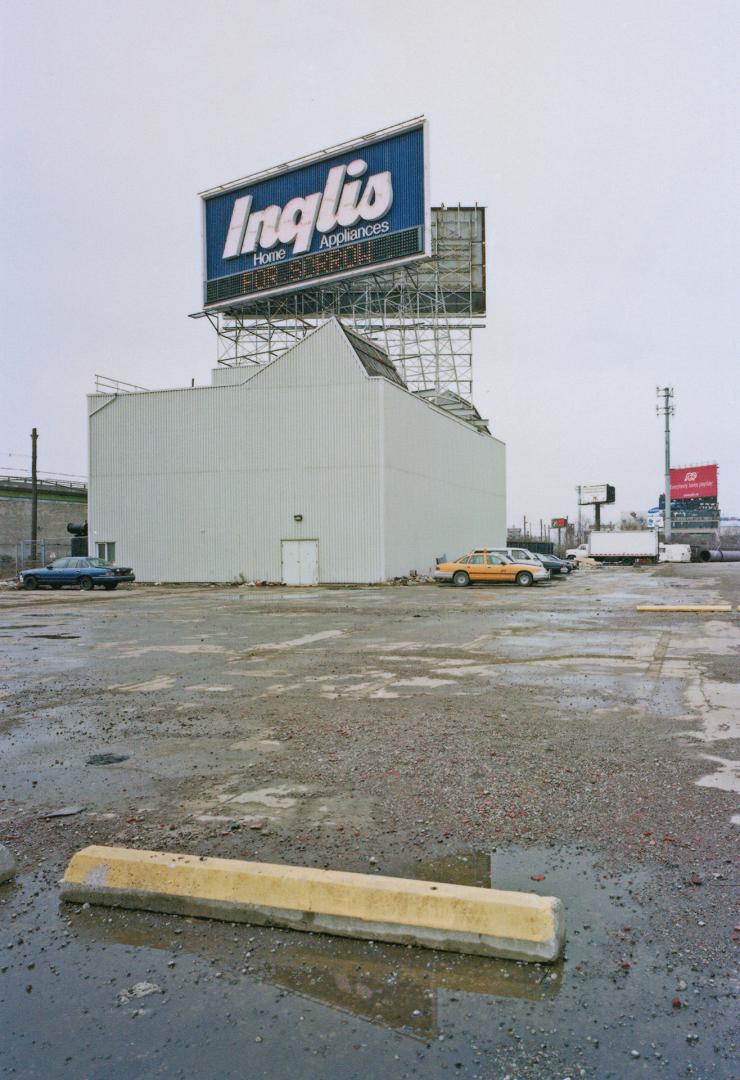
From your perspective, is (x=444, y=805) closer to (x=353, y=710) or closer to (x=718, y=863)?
(x=718, y=863)

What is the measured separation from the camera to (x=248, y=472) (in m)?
34.6

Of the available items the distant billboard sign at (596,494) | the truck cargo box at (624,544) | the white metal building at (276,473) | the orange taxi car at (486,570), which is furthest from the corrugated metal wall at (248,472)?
the distant billboard sign at (596,494)

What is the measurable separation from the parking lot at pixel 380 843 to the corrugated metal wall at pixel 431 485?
23558 mm

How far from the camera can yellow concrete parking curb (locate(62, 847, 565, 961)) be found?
3.16 meters

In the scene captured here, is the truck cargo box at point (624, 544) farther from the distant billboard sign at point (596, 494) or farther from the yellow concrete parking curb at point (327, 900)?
the yellow concrete parking curb at point (327, 900)

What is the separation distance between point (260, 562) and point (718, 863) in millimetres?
31306

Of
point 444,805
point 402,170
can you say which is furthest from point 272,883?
point 402,170

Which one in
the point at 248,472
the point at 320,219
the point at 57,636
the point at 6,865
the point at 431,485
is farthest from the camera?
the point at 431,485

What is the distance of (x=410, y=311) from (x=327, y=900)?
41.9 meters

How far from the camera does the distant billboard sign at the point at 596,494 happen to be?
8238 cm

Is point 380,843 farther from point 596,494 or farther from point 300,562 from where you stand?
point 596,494

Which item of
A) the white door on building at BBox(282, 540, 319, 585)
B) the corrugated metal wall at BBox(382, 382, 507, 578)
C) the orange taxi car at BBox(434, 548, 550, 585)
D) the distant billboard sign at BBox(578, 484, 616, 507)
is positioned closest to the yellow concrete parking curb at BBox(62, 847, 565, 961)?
the orange taxi car at BBox(434, 548, 550, 585)

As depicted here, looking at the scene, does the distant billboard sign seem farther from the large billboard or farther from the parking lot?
the parking lot

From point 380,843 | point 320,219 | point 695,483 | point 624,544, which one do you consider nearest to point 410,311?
point 320,219
